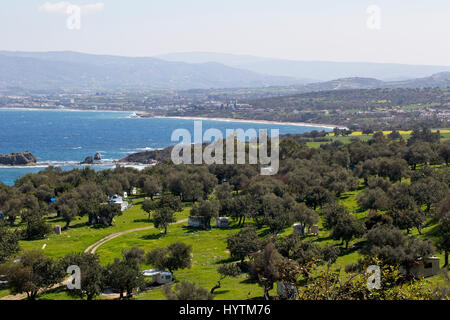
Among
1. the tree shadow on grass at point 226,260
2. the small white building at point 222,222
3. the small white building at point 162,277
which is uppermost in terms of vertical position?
the small white building at point 162,277

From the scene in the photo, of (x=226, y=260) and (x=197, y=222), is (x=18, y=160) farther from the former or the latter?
(x=226, y=260)

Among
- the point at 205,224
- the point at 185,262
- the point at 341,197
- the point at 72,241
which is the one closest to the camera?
the point at 185,262

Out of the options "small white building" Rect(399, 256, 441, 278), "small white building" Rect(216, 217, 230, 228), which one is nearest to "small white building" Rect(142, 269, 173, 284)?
"small white building" Rect(399, 256, 441, 278)

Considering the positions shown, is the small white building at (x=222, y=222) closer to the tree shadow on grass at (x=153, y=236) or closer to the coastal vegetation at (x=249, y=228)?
the coastal vegetation at (x=249, y=228)

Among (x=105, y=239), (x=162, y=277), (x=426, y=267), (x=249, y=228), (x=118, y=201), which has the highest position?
(x=426, y=267)

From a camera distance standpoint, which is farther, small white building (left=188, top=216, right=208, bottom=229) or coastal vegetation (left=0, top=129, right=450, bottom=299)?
small white building (left=188, top=216, right=208, bottom=229)

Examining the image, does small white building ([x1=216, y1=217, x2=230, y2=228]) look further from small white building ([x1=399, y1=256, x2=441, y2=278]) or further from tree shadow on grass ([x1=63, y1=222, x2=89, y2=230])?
small white building ([x1=399, y1=256, x2=441, y2=278])

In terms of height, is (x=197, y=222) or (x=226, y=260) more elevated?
(x=226, y=260)

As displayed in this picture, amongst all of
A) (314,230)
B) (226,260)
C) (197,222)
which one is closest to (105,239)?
(197,222)

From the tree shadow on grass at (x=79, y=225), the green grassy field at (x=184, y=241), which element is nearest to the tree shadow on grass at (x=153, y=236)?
the green grassy field at (x=184, y=241)
